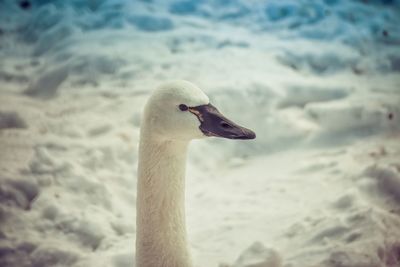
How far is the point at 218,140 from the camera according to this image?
140 inches

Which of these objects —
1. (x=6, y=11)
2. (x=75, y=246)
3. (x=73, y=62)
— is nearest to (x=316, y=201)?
(x=75, y=246)

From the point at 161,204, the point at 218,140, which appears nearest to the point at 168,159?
the point at 161,204

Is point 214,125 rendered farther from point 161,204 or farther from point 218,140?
point 218,140

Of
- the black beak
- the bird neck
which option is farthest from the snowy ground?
the black beak

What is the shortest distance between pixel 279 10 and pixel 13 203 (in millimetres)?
4078

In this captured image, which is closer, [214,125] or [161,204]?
[214,125]

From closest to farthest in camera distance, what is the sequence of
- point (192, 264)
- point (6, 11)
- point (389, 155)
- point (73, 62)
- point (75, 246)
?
1. point (192, 264)
2. point (75, 246)
3. point (389, 155)
4. point (73, 62)
5. point (6, 11)

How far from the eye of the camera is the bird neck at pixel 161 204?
5.92 ft

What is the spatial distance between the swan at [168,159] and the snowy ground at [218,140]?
468mm

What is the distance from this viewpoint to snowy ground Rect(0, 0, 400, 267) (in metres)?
2.40

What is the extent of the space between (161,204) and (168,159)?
177mm

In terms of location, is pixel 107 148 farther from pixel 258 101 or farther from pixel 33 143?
pixel 258 101

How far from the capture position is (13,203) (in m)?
2.57

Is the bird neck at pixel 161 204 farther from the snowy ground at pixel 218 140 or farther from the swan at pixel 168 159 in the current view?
the snowy ground at pixel 218 140
